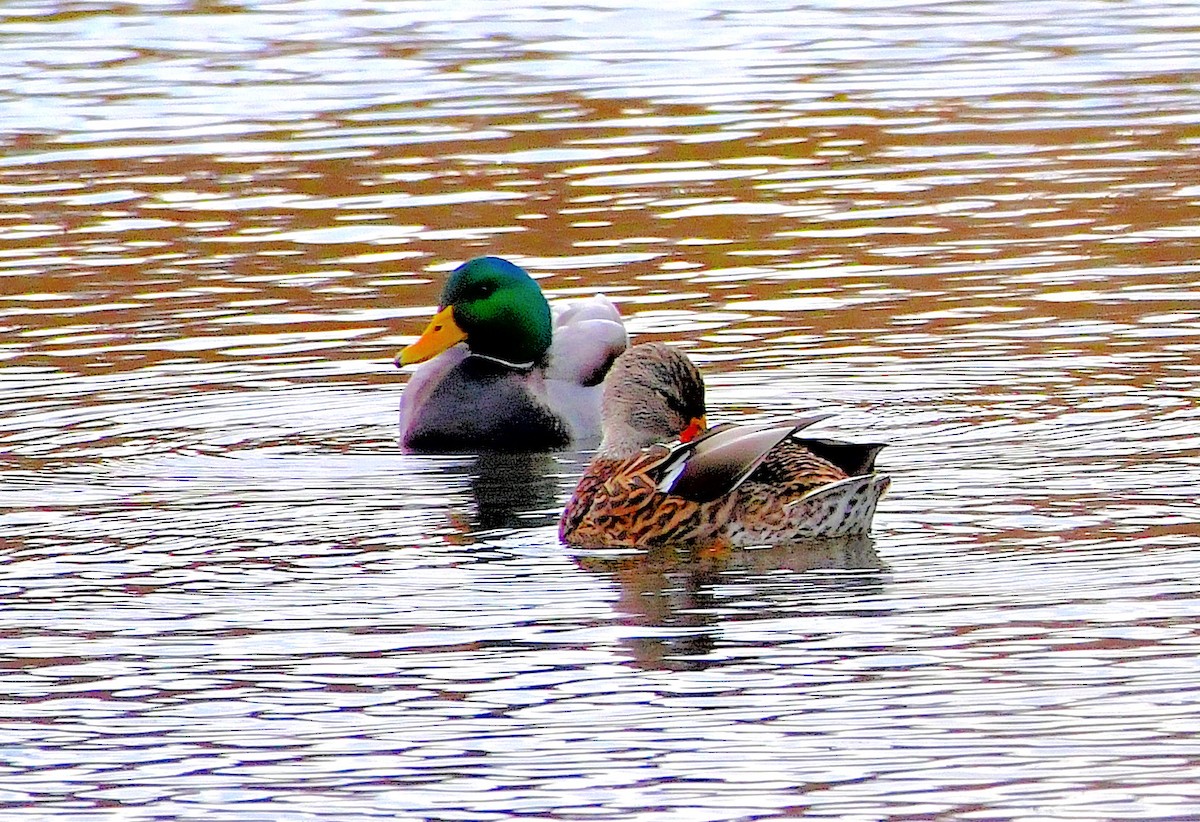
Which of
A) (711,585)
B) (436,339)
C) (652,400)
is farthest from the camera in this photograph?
(436,339)

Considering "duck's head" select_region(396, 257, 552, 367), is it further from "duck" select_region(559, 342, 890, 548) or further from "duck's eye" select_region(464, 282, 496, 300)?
"duck" select_region(559, 342, 890, 548)

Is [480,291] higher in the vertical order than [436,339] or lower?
higher

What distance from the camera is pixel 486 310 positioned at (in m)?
11.1

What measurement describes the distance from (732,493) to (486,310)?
296 cm

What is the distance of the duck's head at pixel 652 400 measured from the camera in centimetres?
875

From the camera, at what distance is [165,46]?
71.2ft

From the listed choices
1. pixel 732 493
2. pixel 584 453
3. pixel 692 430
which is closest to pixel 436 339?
pixel 584 453

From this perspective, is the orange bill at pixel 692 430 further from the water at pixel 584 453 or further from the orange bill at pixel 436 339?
the orange bill at pixel 436 339

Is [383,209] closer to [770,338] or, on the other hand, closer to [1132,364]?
[770,338]

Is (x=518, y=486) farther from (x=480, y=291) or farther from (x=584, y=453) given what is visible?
(x=480, y=291)

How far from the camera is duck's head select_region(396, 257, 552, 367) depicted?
11062 mm

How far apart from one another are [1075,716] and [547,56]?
15086 millimetres

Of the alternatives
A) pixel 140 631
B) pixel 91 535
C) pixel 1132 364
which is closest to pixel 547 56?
pixel 1132 364

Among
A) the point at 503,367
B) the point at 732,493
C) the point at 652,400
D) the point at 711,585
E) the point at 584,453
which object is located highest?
the point at 652,400
